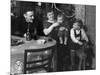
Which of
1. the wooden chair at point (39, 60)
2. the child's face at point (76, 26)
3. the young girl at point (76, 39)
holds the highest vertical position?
the child's face at point (76, 26)

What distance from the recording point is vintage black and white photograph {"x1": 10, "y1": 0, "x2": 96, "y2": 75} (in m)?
2.47

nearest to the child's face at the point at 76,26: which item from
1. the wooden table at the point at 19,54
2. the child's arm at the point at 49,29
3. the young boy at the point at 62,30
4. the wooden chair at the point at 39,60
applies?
the young boy at the point at 62,30

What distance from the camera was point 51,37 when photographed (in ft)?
8.55

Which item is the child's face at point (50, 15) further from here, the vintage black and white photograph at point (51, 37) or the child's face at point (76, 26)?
the child's face at point (76, 26)

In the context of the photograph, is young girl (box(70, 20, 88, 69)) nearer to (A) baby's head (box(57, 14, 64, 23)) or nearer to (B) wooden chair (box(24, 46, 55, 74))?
(A) baby's head (box(57, 14, 64, 23))

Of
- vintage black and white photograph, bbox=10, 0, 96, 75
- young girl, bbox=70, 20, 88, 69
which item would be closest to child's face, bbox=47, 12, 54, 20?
vintage black and white photograph, bbox=10, 0, 96, 75

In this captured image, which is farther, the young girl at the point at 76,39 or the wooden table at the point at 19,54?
the young girl at the point at 76,39

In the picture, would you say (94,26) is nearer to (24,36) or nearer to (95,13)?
(95,13)

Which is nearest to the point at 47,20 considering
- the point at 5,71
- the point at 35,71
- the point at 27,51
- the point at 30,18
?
the point at 30,18

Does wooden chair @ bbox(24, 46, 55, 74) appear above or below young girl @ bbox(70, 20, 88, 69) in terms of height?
below

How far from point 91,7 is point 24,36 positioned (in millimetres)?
1059

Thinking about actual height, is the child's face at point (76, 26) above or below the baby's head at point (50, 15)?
below

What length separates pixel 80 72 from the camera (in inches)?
108

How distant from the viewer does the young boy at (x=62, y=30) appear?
8.73 feet
